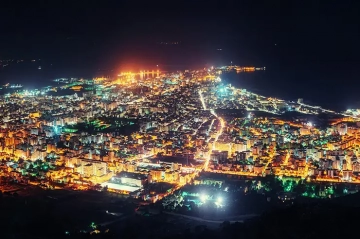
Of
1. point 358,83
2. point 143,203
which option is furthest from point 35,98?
point 358,83

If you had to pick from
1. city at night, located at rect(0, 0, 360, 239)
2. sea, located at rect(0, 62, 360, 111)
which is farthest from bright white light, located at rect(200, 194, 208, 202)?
sea, located at rect(0, 62, 360, 111)

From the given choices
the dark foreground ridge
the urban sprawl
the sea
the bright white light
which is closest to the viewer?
the dark foreground ridge

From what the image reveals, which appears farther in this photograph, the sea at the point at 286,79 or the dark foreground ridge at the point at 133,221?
the sea at the point at 286,79

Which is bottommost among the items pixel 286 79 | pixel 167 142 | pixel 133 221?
pixel 133 221

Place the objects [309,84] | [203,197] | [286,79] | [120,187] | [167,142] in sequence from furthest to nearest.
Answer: [286,79]
[309,84]
[167,142]
[120,187]
[203,197]

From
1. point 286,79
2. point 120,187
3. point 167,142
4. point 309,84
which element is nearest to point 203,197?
point 120,187

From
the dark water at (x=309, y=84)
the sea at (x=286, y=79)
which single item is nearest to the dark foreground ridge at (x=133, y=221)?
the sea at (x=286, y=79)

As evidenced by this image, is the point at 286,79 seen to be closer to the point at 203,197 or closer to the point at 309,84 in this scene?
the point at 309,84

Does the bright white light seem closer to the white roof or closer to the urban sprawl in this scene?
the urban sprawl

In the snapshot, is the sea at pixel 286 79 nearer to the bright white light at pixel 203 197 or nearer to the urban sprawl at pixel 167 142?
the urban sprawl at pixel 167 142
